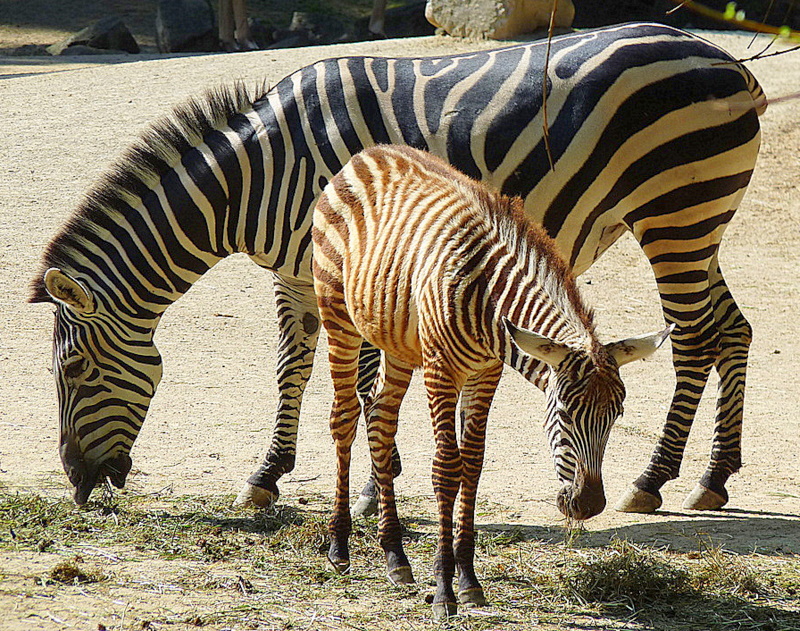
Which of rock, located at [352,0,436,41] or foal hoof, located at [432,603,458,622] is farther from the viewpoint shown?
rock, located at [352,0,436,41]

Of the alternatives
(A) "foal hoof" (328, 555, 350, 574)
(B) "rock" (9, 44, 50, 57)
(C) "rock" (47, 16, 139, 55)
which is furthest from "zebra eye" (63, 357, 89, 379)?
(C) "rock" (47, 16, 139, 55)

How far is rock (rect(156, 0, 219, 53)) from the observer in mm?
22812

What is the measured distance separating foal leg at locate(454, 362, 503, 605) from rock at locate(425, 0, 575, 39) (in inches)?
473

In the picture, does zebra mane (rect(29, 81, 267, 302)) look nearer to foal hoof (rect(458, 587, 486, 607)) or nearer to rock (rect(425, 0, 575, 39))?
foal hoof (rect(458, 587, 486, 607))

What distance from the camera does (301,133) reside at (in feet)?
19.4

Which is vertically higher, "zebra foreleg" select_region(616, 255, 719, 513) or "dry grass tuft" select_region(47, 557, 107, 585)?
"zebra foreleg" select_region(616, 255, 719, 513)

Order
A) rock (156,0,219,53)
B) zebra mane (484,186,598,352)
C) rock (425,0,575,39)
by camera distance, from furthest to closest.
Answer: rock (156,0,219,53), rock (425,0,575,39), zebra mane (484,186,598,352)

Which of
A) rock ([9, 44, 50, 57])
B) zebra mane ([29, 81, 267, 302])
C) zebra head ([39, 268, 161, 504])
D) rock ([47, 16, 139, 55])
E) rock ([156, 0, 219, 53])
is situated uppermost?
rock ([156, 0, 219, 53])

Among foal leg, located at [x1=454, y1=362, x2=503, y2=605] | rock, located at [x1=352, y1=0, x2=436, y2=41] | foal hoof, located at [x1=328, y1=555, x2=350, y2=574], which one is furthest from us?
rock, located at [x1=352, y1=0, x2=436, y2=41]

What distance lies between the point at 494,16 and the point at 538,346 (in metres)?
12.7

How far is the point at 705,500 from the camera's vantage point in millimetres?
6070

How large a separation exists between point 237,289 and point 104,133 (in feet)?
14.0

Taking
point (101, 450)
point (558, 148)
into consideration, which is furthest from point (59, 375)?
point (558, 148)

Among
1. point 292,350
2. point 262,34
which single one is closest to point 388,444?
point 292,350
